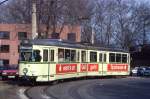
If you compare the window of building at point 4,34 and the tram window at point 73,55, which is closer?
the tram window at point 73,55

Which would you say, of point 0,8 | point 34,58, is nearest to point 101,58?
point 34,58

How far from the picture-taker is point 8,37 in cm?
9519

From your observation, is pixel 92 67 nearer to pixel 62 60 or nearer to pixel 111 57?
pixel 111 57

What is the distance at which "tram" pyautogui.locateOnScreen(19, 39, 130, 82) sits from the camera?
1221 inches

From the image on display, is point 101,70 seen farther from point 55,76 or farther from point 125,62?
point 55,76

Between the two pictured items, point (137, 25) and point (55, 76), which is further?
point (137, 25)

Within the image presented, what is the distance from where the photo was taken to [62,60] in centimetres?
3372

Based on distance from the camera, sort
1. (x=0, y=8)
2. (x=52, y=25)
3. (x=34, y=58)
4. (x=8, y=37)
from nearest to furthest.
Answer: (x=34, y=58) < (x=52, y=25) < (x=0, y=8) < (x=8, y=37)

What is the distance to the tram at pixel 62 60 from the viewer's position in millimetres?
31016

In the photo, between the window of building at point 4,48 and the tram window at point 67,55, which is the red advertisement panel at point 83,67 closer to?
the tram window at point 67,55

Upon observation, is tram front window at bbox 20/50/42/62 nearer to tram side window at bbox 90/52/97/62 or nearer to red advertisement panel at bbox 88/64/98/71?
red advertisement panel at bbox 88/64/98/71

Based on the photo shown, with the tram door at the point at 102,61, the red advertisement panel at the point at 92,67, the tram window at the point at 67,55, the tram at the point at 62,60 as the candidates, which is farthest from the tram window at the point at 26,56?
the tram door at the point at 102,61

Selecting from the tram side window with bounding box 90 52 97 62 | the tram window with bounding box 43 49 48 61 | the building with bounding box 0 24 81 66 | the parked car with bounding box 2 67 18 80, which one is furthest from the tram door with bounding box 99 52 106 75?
the building with bounding box 0 24 81 66

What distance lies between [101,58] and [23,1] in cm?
2949
